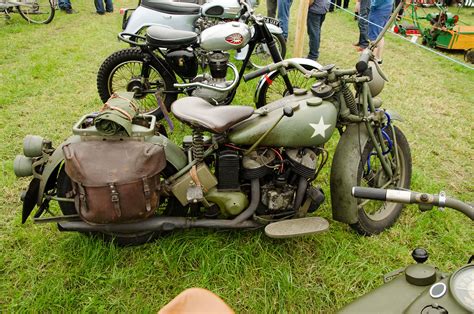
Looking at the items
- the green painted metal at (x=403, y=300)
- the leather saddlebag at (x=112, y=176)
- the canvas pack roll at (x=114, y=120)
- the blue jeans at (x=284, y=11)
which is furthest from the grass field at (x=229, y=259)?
the blue jeans at (x=284, y=11)

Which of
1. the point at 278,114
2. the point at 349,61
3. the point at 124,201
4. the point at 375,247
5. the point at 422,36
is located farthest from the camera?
the point at 422,36

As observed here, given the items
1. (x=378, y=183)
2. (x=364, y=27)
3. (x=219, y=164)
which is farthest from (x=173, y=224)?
(x=364, y=27)

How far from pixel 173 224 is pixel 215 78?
6.59 ft

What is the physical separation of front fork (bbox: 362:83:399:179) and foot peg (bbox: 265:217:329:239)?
0.61 meters

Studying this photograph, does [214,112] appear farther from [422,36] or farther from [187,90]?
[422,36]

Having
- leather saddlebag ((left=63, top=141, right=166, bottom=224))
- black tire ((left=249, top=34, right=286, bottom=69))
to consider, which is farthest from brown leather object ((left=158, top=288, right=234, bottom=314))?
black tire ((left=249, top=34, right=286, bottom=69))

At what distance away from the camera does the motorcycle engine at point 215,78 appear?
151 inches

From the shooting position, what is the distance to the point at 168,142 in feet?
7.89

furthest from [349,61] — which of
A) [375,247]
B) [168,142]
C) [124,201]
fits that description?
[124,201]

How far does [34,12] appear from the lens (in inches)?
331

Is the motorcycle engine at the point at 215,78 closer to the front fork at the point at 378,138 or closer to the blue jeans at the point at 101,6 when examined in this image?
the front fork at the point at 378,138

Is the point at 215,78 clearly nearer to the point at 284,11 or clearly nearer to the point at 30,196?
the point at 30,196

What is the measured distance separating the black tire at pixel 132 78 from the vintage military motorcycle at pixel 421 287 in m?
3.24

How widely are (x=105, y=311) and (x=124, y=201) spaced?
681 mm
